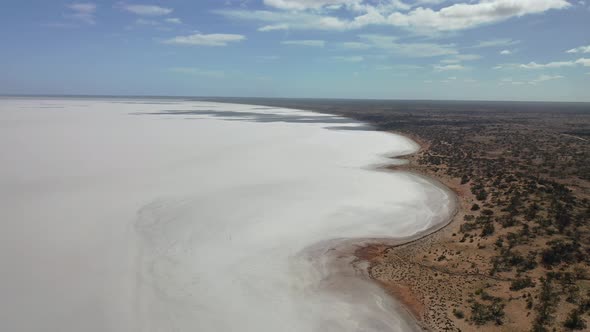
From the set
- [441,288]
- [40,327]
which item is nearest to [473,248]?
[441,288]

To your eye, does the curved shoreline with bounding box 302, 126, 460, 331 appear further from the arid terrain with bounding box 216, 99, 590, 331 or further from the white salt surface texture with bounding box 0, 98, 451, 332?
the white salt surface texture with bounding box 0, 98, 451, 332

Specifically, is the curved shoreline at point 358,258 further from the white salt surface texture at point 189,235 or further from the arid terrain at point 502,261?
the white salt surface texture at point 189,235

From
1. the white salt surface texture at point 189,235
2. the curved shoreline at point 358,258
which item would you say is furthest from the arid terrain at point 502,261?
the white salt surface texture at point 189,235

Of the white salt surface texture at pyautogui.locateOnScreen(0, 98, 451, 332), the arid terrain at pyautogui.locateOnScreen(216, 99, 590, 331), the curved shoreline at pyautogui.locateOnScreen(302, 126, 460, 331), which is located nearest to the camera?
the arid terrain at pyautogui.locateOnScreen(216, 99, 590, 331)

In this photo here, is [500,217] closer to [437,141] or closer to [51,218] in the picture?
[51,218]

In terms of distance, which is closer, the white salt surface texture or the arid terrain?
the arid terrain

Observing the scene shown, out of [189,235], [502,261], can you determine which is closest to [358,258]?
[502,261]

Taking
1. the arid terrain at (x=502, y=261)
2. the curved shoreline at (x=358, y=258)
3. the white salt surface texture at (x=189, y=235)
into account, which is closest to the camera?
the arid terrain at (x=502, y=261)

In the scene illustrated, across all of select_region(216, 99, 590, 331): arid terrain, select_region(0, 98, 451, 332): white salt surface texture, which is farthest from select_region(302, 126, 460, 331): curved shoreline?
select_region(0, 98, 451, 332): white salt surface texture

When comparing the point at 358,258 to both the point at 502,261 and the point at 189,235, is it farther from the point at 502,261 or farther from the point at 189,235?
the point at 189,235
